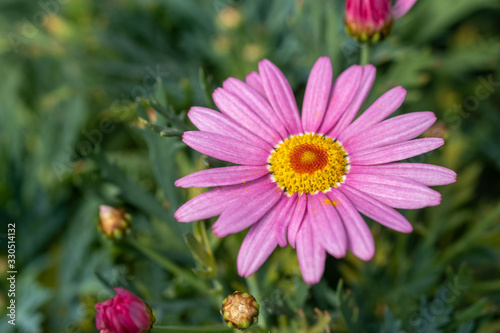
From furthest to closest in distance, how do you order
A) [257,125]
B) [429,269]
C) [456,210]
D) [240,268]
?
[456,210] → [429,269] → [257,125] → [240,268]

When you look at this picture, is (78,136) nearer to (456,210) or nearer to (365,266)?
(365,266)

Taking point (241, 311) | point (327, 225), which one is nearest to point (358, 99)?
point (327, 225)

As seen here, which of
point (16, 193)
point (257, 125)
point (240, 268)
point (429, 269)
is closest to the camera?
point (240, 268)

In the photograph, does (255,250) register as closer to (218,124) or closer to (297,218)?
(297,218)

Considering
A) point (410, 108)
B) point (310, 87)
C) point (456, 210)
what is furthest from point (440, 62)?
point (310, 87)

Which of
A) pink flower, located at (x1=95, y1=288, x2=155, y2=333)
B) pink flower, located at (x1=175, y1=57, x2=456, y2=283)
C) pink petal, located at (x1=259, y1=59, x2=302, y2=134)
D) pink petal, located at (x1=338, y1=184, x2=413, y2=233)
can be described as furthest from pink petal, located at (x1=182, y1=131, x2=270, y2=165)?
pink flower, located at (x1=95, y1=288, x2=155, y2=333)

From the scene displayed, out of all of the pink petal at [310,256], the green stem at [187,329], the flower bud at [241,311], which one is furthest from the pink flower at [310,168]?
the green stem at [187,329]
